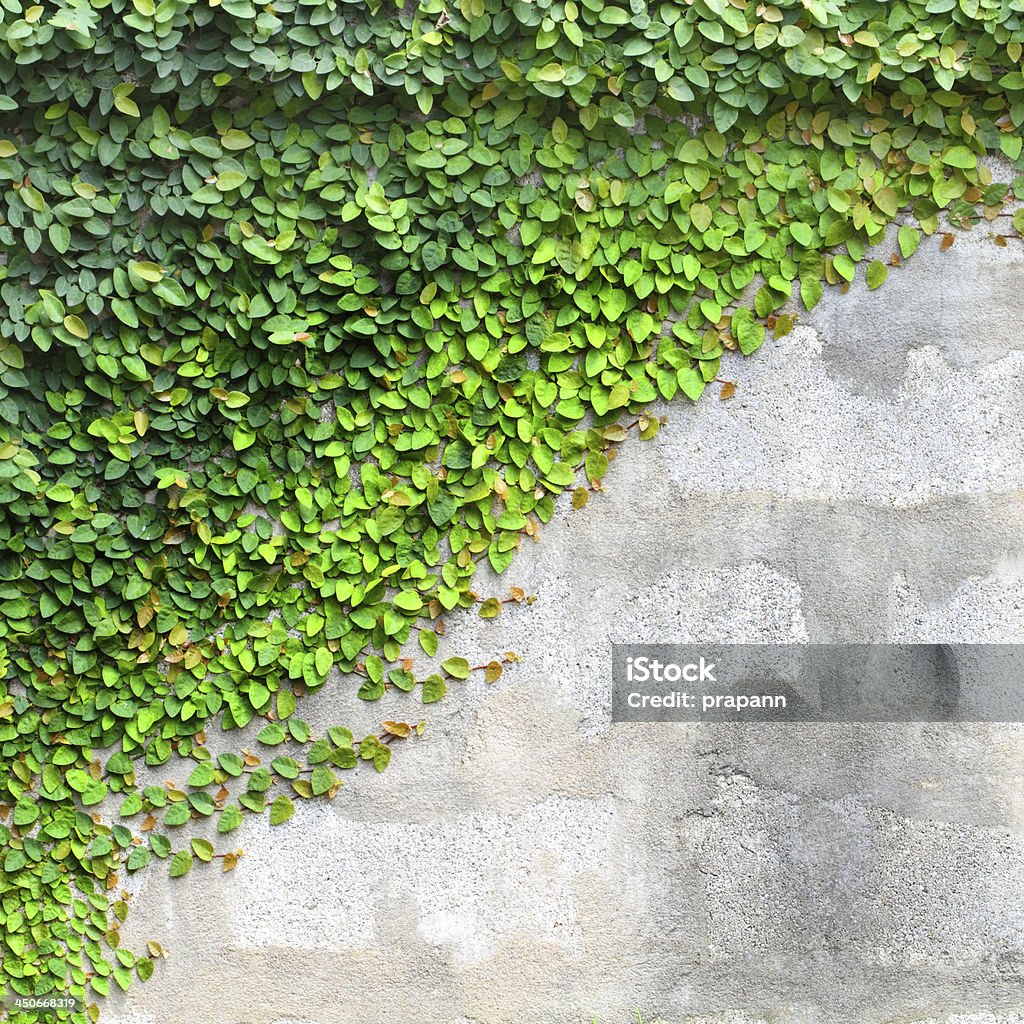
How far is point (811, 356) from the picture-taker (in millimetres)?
1905

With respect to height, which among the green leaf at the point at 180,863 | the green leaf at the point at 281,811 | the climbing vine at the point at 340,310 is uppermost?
the climbing vine at the point at 340,310

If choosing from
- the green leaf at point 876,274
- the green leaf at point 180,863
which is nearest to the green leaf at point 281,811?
the green leaf at point 180,863

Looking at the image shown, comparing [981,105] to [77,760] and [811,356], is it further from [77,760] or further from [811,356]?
[77,760]

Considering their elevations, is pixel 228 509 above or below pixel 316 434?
below

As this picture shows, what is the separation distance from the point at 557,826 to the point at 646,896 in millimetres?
250

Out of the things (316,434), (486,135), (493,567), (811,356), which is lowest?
(493,567)

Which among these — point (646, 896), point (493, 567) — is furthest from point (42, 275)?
point (646, 896)

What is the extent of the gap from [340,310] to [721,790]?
1.35 metres

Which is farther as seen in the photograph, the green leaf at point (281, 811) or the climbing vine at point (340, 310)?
the green leaf at point (281, 811)

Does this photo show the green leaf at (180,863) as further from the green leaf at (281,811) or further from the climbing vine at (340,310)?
the green leaf at (281,811)

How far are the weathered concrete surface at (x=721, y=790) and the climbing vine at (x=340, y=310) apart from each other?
0.12m

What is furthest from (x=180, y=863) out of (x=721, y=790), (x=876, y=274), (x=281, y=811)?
(x=876, y=274)

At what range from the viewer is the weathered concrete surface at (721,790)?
1876mm

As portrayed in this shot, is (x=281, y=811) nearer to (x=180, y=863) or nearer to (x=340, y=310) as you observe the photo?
(x=180, y=863)
